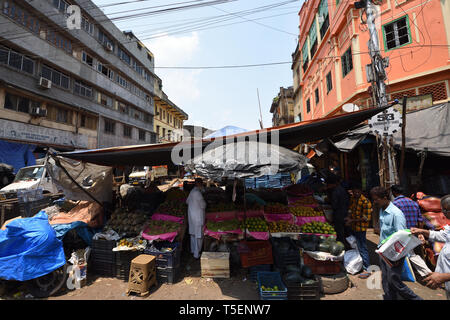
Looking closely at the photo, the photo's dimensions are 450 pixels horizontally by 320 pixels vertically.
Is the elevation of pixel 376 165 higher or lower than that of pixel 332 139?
lower

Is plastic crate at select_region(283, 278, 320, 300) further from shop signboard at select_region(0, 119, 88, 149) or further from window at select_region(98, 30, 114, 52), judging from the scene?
window at select_region(98, 30, 114, 52)

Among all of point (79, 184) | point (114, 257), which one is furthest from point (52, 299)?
point (79, 184)

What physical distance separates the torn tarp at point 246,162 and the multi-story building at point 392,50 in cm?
494

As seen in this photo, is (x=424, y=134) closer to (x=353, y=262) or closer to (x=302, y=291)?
(x=353, y=262)

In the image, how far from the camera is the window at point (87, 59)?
1894 centimetres

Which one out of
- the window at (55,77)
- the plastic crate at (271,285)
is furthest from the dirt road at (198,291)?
the window at (55,77)

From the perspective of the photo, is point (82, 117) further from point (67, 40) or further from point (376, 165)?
point (376, 165)

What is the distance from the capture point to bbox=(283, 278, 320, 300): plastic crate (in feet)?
11.8

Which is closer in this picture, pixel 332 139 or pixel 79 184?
pixel 79 184

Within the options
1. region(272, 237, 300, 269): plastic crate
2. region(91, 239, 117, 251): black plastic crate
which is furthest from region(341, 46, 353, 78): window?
region(91, 239, 117, 251): black plastic crate

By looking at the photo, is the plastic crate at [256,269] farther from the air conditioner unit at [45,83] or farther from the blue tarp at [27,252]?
the air conditioner unit at [45,83]

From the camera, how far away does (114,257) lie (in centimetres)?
460

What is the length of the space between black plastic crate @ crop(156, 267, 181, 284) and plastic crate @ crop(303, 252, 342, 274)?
283 centimetres
